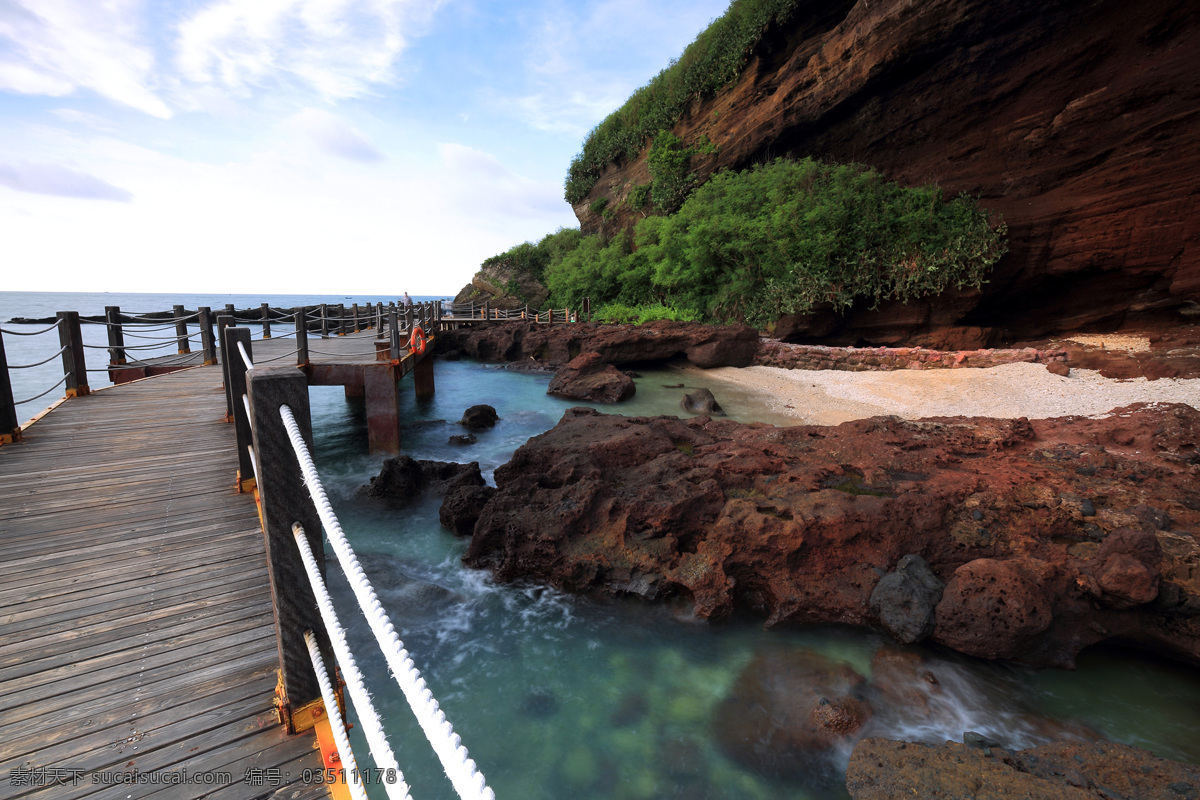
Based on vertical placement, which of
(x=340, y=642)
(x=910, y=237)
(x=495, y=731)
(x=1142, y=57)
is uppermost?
(x=1142, y=57)

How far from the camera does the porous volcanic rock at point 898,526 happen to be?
157 inches

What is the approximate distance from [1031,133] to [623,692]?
16.8 meters

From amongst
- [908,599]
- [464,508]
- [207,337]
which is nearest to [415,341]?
[207,337]

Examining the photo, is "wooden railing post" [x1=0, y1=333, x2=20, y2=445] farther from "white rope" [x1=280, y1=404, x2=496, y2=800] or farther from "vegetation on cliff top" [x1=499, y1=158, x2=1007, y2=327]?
"vegetation on cliff top" [x1=499, y1=158, x2=1007, y2=327]

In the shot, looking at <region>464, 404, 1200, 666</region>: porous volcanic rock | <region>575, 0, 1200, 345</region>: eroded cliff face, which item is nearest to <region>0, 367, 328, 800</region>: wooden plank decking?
<region>464, 404, 1200, 666</region>: porous volcanic rock

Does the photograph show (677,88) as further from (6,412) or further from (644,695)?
(644,695)

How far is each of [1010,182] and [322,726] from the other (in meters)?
18.1

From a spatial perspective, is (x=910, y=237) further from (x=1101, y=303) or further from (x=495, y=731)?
(x=495, y=731)

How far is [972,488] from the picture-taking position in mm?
4934

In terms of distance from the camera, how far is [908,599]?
13.7ft

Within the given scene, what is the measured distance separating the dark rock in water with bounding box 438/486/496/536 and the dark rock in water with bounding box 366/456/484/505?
52cm

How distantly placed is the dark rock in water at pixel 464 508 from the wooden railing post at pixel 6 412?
12.6 ft

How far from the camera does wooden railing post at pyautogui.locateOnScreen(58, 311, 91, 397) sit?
5.86 meters

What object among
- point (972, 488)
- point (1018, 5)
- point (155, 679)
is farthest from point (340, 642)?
point (1018, 5)
